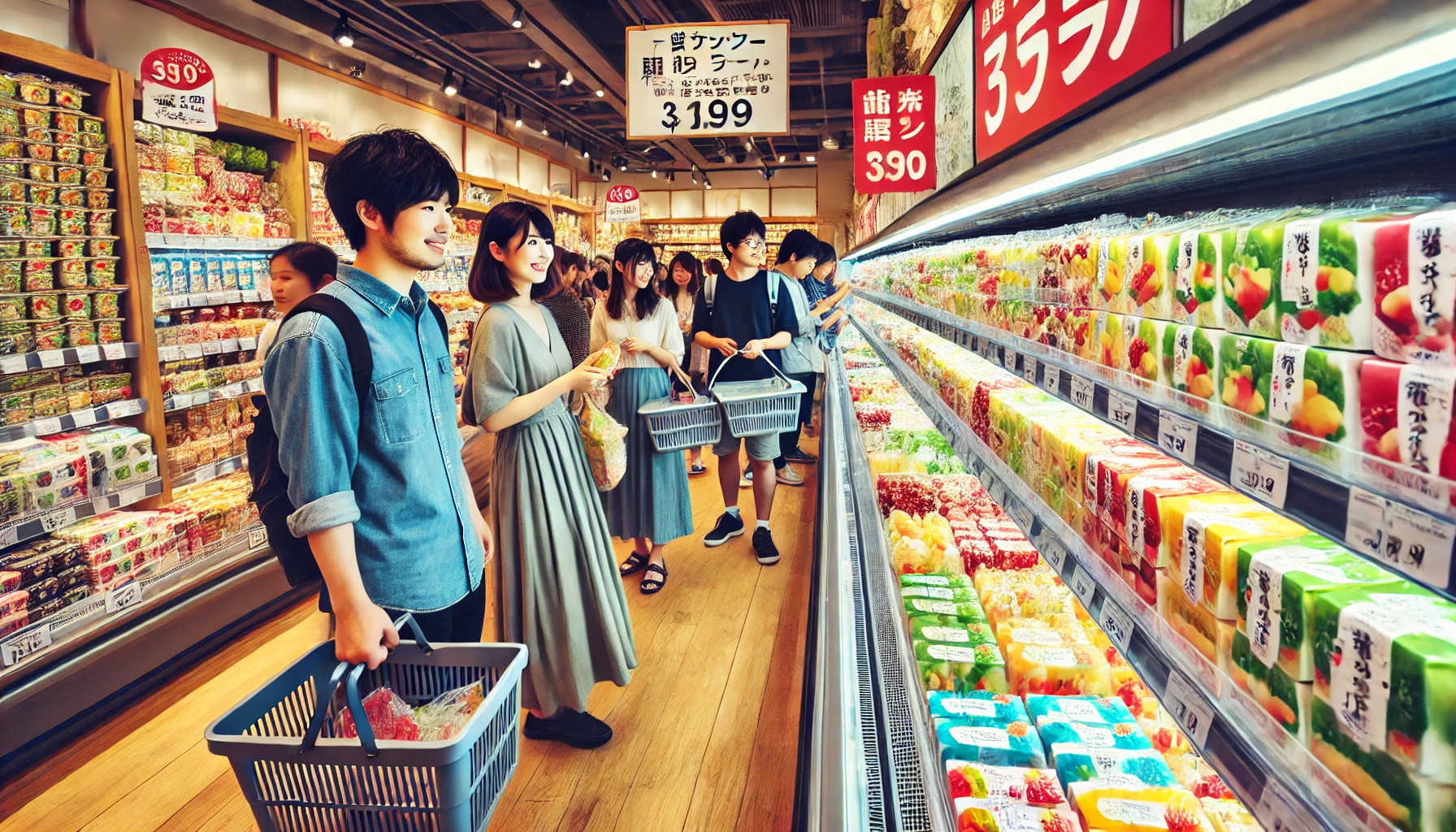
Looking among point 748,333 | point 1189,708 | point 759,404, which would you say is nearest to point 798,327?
point 748,333

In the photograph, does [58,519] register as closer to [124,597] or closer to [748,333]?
[124,597]

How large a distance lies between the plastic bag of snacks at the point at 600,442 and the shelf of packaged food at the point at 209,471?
1.97 meters

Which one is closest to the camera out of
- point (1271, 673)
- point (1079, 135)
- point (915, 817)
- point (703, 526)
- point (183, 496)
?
point (1271, 673)

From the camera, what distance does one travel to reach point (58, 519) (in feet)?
9.33

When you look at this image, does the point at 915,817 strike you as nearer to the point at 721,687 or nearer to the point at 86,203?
the point at 721,687

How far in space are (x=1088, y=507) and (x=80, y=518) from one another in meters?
3.47

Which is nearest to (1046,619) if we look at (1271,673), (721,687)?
(1271,673)

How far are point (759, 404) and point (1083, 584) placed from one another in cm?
254

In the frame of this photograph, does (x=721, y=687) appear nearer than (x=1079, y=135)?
No

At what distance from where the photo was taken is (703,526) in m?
4.81

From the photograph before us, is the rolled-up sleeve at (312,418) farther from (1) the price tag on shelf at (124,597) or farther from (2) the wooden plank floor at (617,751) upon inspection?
(1) the price tag on shelf at (124,597)

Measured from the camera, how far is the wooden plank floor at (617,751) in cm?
226

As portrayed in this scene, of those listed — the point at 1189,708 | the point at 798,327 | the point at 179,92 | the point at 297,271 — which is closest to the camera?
the point at 1189,708

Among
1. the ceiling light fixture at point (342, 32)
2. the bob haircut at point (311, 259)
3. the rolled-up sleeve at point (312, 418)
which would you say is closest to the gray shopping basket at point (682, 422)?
the bob haircut at point (311, 259)
